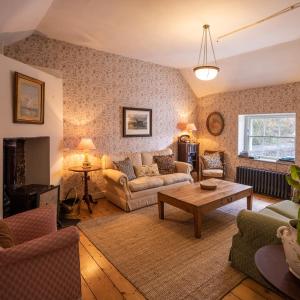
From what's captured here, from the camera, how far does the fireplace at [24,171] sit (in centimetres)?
278

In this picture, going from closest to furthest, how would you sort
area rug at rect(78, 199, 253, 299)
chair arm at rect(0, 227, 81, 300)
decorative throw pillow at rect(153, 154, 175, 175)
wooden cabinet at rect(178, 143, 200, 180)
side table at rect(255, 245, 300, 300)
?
side table at rect(255, 245, 300, 300) < chair arm at rect(0, 227, 81, 300) < area rug at rect(78, 199, 253, 299) < decorative throw pillow at rect(153, 154, 175, 175) < wooden cabinet at rect(178, 143, 200, 180)

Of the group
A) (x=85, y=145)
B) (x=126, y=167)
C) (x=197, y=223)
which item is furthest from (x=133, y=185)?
(x=197, y=223)

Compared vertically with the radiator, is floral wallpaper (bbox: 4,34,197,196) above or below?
above

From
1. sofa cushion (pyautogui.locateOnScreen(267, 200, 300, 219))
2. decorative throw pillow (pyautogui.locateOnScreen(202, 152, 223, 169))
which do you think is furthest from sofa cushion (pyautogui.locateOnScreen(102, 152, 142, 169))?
sofa cushion (pyautogui.locateOnScreen(267, 200, 300, 219))

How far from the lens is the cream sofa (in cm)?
371

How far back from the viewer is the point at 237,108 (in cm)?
539

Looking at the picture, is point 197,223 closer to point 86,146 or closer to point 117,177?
point 117,177

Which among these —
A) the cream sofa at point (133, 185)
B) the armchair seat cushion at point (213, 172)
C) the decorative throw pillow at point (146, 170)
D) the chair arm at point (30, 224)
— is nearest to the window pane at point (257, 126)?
the armchair seat cushion at point (213, 172)

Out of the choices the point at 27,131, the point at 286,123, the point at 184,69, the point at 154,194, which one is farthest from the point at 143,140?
the point at 286,123

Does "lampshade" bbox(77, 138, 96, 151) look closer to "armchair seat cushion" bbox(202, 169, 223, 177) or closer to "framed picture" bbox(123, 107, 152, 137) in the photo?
"framed picture" bbox(123, 107, 152, 137)

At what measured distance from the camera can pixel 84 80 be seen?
4.17 metres

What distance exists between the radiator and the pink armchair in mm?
4217

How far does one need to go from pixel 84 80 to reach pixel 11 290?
3.55 metres

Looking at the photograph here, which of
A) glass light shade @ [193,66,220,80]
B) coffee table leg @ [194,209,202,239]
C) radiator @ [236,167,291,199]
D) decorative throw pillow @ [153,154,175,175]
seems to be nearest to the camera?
coffee table leg @ [194,209,202,239]
